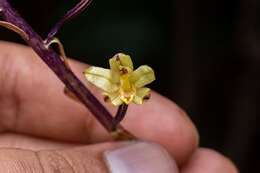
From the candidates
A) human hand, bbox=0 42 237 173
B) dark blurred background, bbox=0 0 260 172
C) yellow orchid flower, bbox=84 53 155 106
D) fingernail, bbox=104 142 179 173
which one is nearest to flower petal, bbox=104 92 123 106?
yellow orchid flower, bbox=84 53 155 106

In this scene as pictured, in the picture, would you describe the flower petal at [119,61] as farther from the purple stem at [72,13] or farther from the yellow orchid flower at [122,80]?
the purple stem at [72,13]

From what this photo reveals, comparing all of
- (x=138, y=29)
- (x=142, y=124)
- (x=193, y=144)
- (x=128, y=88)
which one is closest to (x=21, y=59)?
(x=142, y=124)

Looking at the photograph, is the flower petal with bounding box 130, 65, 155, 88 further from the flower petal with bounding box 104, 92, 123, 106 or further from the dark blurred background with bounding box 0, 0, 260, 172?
the dark blurred background with bounding box 0, 0, 260, 172

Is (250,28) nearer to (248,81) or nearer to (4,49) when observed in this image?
(248,81)

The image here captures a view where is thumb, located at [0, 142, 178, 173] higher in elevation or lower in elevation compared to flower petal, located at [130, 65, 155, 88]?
lower

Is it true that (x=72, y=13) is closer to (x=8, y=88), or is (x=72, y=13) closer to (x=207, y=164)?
(x=8, y=88)

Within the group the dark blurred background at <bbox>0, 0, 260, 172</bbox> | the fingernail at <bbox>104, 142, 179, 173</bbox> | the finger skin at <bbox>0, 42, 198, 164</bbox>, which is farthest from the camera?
the dark blurred background at <bbox>0, 0, 260, 172</bbox>

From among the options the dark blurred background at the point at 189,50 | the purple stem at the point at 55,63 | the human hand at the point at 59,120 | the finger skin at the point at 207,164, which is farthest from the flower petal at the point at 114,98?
the dark blurred background at the point at 189,50

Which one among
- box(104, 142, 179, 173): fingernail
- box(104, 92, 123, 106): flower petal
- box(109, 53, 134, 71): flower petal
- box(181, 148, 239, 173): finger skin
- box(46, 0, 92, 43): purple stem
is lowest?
box(181, 148, 239, 173): finger skin

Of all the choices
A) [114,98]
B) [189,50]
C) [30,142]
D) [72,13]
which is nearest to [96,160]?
[114,98]
